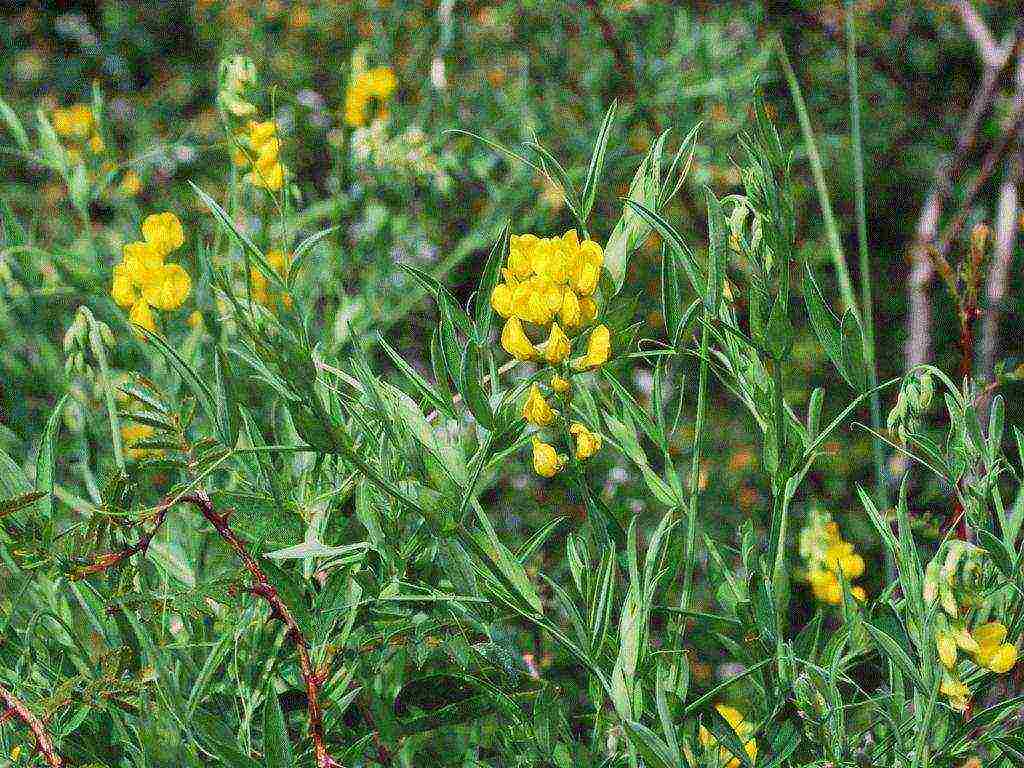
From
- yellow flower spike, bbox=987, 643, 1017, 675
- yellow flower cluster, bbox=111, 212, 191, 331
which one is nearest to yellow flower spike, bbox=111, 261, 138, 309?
yellow flower cluster, bbox=111, 212, 191, 331

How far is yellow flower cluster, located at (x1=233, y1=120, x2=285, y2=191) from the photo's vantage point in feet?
2.64

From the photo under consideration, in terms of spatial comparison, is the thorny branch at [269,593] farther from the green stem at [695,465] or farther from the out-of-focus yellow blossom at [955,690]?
the out-of-focus yellow blossom at [955,690]

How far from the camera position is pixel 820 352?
1.75 meters

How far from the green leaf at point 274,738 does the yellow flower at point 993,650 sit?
35cm

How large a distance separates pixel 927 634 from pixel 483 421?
244 mm

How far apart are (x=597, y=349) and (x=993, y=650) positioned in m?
0.25

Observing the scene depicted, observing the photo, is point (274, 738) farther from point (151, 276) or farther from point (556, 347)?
point (151, 276)

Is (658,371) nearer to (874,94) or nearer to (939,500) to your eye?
(939,500)

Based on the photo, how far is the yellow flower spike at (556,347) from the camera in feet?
1.74

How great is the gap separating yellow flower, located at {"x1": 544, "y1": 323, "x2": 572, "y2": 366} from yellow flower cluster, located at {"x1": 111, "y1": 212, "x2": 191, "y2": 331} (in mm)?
343

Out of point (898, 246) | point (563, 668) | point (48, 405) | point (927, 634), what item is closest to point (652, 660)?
point (927, 634)

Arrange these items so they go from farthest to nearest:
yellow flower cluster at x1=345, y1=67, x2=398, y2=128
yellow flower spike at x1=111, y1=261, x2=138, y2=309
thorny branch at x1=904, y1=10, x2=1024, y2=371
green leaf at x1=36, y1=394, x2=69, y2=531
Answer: thorny branch at x1=904, y1=10, x2=1024, y2=371, yellow flower cluster at x1=345, y1=67, x2=398, y2=128, yellow flower spike at x1=111, y1=261, x2=138, y2=309, green leaf at x1=36, y1=394, x2=69, y2=531

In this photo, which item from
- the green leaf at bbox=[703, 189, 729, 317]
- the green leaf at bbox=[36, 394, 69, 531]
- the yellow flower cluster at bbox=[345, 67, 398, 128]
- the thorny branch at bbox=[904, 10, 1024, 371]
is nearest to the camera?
the green leaf at bbox=[703, 189, 729, 317]

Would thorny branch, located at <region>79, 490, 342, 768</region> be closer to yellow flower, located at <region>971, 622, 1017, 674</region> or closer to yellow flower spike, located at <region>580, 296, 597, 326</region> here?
yellow flower spike, located at <region>580, 296, 597, 326</region>
